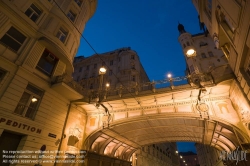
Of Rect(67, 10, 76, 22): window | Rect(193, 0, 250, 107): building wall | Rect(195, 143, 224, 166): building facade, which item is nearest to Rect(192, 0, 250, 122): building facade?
Rect(193, 0, 250, 107): building wall

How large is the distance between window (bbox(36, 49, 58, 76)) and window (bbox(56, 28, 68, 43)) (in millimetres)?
2307

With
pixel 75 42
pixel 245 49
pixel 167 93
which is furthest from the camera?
pixel 75 42

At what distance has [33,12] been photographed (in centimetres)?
1301

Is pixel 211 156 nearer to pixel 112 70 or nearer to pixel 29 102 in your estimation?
pixel 112 70

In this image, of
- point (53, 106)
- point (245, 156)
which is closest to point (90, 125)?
point (53, 106)

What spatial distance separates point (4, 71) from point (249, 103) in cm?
1607

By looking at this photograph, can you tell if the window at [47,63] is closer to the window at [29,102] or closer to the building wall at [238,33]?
the window at [29,102]

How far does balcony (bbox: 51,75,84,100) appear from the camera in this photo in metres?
12.4

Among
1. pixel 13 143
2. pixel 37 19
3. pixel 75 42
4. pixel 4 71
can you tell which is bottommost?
pixel 13 143

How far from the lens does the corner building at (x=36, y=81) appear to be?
977 centimetres

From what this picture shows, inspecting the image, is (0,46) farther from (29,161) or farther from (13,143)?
(29,161)

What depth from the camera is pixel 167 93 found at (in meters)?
12.6

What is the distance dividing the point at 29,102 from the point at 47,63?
409 cm

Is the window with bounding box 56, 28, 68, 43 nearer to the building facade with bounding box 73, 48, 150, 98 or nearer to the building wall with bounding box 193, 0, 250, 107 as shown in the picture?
the building wall with bounding box 193, 0, 250, 107
